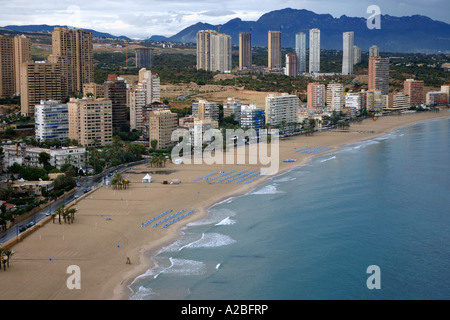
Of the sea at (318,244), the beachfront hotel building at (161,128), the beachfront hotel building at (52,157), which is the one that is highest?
the beachfront hotel building at (161,128)

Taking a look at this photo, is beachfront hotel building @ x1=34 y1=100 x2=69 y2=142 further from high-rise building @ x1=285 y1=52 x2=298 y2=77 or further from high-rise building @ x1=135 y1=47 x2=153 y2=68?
high-rise building @ x1=285 y1=52 x2=298 y2=77

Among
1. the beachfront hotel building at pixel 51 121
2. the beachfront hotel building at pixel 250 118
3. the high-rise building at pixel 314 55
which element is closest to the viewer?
the beachfront hotel building at pixel 51 121

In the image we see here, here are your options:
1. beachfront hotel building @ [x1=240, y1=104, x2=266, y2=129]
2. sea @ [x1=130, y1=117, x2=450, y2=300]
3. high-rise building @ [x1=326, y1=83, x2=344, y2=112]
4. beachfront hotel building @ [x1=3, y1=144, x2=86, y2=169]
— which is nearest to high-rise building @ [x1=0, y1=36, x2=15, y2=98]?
beachfront hotel building @ [x1=240, y1=104, x2=266, y2=129]

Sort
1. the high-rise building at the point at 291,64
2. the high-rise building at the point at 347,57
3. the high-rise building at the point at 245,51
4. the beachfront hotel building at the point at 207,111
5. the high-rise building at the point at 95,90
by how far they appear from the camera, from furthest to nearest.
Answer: the high-rise building at the point at 245,51 → the high-rise building at the point at 347,57 → the high-rise building at the point at 291,64 → the beachfront hotel building at the point at 207,111 → the high-rise building at the point at 95,90

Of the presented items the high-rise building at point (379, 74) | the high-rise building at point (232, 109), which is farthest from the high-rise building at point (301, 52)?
the high-rise building at point (232, 109)

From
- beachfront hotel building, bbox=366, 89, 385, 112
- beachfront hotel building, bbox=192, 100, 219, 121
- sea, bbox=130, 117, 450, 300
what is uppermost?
beachfront hotel building, bbox=366, 89, 385, 112

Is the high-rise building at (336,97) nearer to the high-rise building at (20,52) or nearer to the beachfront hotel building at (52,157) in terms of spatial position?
the high-rise building at (20,52)

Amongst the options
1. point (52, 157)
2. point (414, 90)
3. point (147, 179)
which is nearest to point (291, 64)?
point (414, 90)

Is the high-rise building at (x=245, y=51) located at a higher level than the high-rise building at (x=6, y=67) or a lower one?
higher
